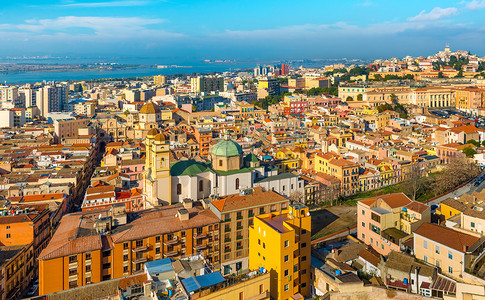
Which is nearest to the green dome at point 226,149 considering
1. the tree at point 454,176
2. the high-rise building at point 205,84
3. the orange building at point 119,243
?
the orange building at point 119,243

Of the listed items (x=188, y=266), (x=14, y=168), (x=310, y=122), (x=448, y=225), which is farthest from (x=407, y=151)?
(x=14, y=168)

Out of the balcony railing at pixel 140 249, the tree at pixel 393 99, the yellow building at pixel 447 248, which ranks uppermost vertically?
the tree at pixel 393 99

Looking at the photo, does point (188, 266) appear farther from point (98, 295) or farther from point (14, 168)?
point (14, 168)

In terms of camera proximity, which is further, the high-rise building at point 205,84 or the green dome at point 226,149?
the high-rise building at point 205,84

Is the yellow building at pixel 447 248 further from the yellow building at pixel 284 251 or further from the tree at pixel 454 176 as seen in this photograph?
the tree at pixel 454 176

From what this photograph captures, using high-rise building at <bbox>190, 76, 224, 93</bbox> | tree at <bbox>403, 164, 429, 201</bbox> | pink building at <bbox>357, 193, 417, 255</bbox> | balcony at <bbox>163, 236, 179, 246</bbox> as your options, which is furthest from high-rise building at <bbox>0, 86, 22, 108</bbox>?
pink building at <bbox>357, 193, 417, 255</bbox>

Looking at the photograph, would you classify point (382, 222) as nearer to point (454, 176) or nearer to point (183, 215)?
point (183, 215)
